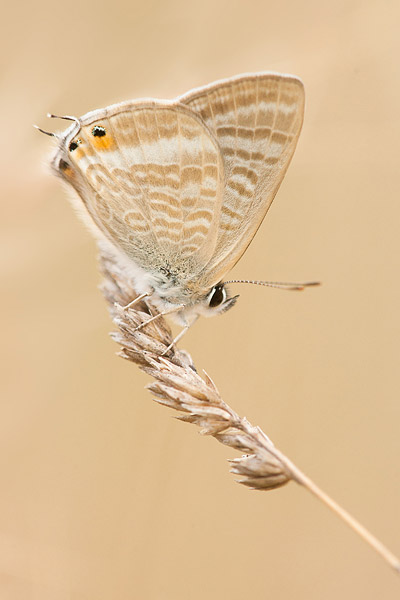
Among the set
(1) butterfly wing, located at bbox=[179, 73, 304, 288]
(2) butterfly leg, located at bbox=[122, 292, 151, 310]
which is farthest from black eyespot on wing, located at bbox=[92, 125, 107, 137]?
(2) butterfly leg, located at bbox=[122, 292, 151, 310]

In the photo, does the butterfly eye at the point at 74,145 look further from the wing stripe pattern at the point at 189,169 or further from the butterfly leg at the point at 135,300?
the butterfly leg at the point at 135,300

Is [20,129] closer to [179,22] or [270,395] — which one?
[179,22]

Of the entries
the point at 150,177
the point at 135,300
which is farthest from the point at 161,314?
the point at 150,177

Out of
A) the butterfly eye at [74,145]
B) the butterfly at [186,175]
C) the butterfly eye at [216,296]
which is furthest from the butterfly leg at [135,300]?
the butterfly eye at [74,145]

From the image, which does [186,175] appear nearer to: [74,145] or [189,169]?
[189,169]

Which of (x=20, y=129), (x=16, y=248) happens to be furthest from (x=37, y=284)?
(x=20, y=129)

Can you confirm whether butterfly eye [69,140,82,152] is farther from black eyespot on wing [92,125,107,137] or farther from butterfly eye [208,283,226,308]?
butterfly eye [208,283,226,308]

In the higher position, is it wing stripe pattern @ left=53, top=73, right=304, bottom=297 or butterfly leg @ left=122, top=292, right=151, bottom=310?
wing stripe pattern @ left=53, top=73, right=304, bottom=297
